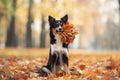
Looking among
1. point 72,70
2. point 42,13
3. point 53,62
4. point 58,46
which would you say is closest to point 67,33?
point 58,46

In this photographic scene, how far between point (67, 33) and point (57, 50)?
33 centimetres

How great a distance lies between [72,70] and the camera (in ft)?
21.0

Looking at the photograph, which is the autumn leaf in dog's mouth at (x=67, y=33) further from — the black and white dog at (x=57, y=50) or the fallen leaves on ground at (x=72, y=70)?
the fallen leaves on ground at (x=72, y=70)

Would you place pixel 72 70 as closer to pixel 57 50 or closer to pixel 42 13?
pixel 57 50

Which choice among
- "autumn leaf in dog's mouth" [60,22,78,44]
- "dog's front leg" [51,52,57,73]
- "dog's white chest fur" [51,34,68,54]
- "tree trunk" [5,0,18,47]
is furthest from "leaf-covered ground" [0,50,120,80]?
"tree trunk" [5,0,18,47]

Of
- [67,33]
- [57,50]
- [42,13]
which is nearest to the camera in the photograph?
[57,50]

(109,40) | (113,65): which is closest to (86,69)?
(113,65)

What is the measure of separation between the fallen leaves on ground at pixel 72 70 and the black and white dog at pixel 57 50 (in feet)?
0.47

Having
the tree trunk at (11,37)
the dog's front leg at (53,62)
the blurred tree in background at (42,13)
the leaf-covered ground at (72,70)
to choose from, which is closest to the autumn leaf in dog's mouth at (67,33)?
the dog's front leg at (53,62)

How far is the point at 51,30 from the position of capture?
233 inches

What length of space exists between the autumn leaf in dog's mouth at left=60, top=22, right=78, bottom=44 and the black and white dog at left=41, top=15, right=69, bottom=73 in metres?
0.06

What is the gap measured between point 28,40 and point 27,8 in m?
1.16

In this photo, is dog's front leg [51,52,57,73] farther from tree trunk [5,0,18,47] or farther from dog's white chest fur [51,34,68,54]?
tree trunk [5,0,18,47]

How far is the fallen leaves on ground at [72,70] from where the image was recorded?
602cm
